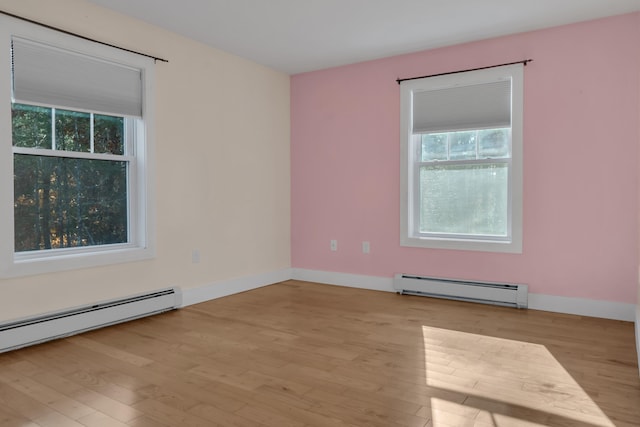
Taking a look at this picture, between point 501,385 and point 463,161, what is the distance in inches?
103

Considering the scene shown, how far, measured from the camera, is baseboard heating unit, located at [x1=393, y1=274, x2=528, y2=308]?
4.30m

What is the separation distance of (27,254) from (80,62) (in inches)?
59.4

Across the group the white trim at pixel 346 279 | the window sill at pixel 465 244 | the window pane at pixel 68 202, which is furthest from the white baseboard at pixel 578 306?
the window pane at pixel 68 202

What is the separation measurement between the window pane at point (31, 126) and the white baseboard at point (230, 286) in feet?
5.90

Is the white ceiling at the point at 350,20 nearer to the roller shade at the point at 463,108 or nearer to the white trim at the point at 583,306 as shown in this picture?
the roller shade at the point at 463,108

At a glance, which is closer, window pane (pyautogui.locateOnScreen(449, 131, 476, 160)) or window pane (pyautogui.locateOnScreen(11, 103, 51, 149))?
window pane (pyautogui.locateOnScreen(11, 103, 51, 149))

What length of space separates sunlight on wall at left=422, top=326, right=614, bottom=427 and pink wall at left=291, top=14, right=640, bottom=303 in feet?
4.16

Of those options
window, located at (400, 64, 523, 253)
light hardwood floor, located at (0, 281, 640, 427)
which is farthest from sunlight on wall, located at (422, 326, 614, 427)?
window, located at (400, 64, 523, 253)

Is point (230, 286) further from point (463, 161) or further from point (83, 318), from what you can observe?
point (463, 161)

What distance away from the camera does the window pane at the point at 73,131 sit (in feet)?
11.6

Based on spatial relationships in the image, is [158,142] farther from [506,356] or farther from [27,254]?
[506,356]

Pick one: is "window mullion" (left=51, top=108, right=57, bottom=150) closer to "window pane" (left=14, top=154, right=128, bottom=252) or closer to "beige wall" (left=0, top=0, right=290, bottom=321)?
"window pane" (left=14, top=154, right=128, bottom=252)

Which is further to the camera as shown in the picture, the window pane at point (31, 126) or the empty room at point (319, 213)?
the window pane at point (31, 126)

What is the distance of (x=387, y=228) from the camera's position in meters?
5.11
